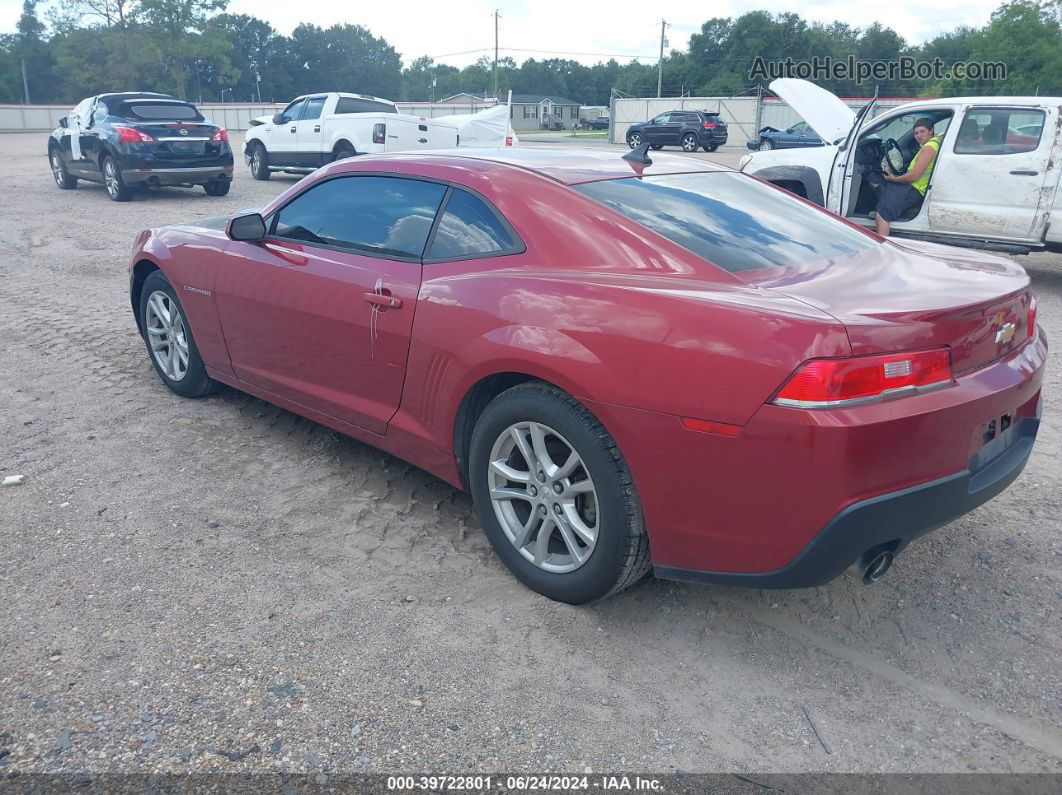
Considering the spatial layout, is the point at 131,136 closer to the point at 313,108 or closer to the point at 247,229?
the point at 313,108

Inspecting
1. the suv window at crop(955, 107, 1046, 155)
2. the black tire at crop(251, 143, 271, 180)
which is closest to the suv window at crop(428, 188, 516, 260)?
the suv window at crop(955, 107, 1046, 155)

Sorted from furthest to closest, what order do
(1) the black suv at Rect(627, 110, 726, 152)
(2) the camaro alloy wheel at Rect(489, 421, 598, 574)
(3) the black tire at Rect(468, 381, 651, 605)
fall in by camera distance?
1. (1) the black suv at Rect(627, 110, 726, 152)
2. (2) the camaro alloy wheel at Rect(489, 421, 598, 574)
3. (3) the black tire at Rect(468, 381, 651, 605)

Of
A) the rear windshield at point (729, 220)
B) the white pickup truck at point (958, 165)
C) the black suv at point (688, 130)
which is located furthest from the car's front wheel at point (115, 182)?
the black suv at point (688, 130)

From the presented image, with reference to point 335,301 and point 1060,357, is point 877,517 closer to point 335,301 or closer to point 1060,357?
point 335,301

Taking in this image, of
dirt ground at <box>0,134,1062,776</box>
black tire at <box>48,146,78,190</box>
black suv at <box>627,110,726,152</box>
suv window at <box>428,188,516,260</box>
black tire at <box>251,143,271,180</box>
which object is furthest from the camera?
black suv at <box>627,110,726,152</box>

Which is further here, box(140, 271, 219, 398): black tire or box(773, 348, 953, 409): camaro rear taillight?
box(140, 271, 219, 398): black tire

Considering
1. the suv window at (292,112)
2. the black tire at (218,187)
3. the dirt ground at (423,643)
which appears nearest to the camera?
the dirt ground at (423,643)

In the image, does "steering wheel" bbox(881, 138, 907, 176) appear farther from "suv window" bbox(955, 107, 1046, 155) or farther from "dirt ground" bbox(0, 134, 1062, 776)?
"dirt ground" bbox(0, 134, 1062, 776)

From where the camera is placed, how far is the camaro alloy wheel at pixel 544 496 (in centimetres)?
291

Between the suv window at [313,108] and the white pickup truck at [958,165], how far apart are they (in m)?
9.62

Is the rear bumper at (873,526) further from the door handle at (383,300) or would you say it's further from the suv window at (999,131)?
the suv window at (999,131)

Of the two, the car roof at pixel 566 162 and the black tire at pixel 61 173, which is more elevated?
the car roof at pixel 566 162

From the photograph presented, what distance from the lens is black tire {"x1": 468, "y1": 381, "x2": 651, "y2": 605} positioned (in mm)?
2719

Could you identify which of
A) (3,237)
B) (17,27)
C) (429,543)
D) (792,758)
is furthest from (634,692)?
(17,27)
